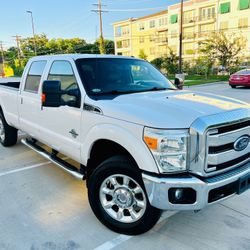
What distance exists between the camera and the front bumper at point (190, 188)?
2293mm

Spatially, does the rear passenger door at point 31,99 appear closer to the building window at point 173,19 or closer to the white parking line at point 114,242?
the white parking line at point 114,242

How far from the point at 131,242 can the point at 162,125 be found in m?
1.29

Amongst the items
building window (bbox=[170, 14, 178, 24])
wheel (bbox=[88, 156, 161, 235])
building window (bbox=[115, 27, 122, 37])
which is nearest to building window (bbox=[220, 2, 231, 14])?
building window (bbox=[170, 14, 178, 24])

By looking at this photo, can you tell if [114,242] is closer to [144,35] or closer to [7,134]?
[7,134]

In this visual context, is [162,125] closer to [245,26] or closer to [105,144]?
[105,144]

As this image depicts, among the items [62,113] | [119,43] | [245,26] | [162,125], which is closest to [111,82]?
[62,113]

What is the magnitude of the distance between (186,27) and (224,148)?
56.6 m

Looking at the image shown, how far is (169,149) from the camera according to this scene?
230 cm

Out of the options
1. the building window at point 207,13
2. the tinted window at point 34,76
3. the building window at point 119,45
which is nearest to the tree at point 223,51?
the building window at point 207,13

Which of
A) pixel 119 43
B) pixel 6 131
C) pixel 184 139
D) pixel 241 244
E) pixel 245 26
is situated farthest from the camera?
pixel 119 43

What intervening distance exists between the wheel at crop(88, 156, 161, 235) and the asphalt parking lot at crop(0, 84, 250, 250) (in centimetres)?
15

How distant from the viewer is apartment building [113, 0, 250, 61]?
4515 cm

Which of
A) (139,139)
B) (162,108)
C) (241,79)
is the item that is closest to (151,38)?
(241,79)

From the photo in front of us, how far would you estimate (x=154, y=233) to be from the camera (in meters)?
2.86
